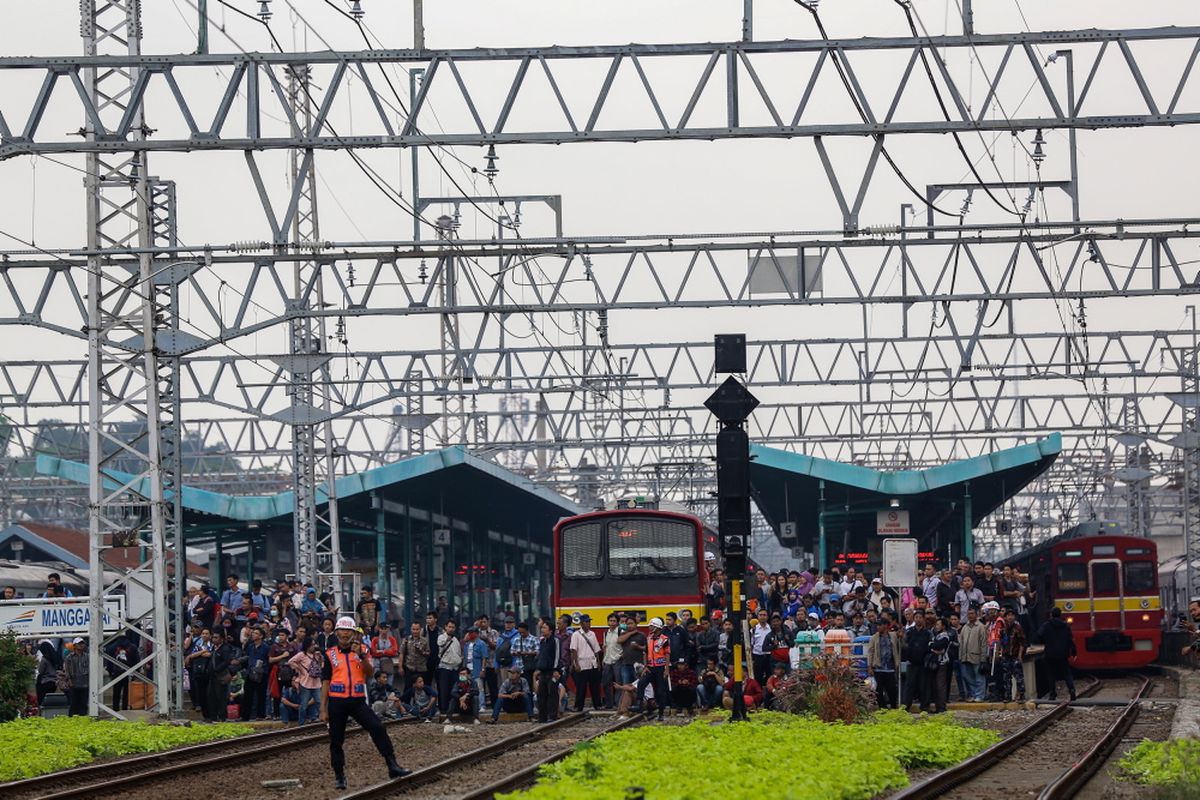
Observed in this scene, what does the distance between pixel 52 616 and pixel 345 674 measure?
10.1 meters

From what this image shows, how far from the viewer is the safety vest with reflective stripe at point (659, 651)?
24.0 meters

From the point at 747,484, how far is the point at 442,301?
14.1 meters

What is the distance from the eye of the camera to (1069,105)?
2020 centimetres

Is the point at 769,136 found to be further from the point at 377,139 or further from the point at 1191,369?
the point at 1191,369

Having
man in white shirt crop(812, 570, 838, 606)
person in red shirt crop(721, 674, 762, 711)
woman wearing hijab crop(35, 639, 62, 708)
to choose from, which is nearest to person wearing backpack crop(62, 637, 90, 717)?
woman wearing hijab crop(35, 639, 62, 708)

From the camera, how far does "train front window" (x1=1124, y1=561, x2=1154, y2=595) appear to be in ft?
114

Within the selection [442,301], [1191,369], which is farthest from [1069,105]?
[1191,369]

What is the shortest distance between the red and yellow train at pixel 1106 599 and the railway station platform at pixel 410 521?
1237cm

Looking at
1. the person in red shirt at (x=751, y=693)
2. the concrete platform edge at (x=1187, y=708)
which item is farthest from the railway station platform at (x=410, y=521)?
the concrete platform edge at (x=1187, y=708)

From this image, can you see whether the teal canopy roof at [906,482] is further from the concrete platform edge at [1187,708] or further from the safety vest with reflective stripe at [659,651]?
the safety vest with reflective stripe at [659,651]

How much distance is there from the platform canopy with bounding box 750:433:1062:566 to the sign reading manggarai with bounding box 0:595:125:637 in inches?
755

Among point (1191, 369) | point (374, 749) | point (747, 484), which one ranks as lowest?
point (374, 749)

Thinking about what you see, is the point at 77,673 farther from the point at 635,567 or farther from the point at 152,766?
the point at 635,567

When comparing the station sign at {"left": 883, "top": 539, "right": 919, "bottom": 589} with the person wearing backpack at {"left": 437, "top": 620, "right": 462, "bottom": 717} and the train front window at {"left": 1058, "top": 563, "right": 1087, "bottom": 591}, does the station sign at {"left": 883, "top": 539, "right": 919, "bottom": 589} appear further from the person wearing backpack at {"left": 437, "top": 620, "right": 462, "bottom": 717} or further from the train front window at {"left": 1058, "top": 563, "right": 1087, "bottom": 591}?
the train front window at {"left": 1058, "top": 563, "right": 1087, "bottom": 591}
